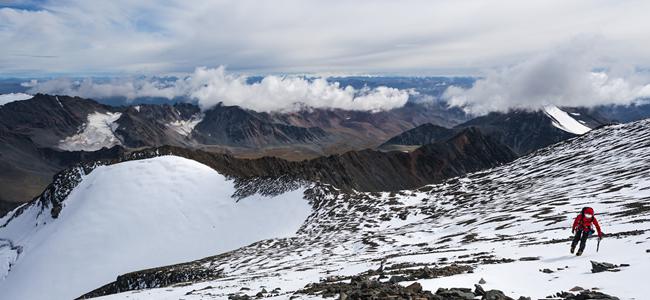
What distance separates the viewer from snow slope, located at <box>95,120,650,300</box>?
19.2 m

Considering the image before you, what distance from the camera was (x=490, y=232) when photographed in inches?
Answer: 1962

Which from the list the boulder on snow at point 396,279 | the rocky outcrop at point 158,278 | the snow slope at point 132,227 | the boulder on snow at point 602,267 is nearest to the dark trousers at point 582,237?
the boulder on snow at point 602,267

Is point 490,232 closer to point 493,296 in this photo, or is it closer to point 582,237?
point 582,237

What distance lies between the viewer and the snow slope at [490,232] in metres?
19.2

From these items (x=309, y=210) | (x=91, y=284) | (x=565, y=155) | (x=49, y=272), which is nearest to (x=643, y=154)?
(x=565, y=155)

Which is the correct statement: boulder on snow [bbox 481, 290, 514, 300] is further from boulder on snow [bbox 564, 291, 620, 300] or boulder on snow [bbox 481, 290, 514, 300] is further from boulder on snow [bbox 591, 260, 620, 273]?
boulder on snow [bbox 591, 260, 620, 273]

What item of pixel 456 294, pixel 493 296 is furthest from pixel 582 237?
pixel 456 294

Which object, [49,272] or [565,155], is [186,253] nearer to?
[49,272]

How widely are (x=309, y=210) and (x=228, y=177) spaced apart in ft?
104

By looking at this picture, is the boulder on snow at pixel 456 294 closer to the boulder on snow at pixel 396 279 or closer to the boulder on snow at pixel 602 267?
the boulder on snow at pixel 396 279

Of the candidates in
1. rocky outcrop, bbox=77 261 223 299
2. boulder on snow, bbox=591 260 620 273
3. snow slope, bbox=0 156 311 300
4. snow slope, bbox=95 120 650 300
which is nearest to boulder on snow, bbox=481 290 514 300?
snow slope, bbox=95 120 650 300

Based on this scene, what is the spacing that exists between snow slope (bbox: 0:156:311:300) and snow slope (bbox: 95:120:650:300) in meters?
13.7

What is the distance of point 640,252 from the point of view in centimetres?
1934

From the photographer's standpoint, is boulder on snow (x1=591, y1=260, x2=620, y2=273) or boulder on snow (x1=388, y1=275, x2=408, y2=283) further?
boulder on snow (x1=388, y1=275, x2=408, y2=283)
